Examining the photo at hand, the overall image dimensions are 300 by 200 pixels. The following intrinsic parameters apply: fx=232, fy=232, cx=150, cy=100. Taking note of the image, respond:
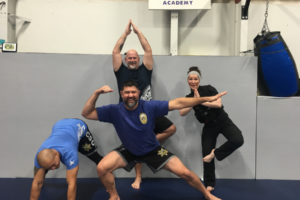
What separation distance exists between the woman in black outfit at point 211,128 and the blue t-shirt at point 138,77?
47cm

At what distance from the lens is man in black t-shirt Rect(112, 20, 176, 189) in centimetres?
254

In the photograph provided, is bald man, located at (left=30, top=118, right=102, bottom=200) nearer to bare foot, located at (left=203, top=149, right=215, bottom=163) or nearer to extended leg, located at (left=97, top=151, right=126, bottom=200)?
extended leg, located at (left=97, top=151, right=126, bottom=200)

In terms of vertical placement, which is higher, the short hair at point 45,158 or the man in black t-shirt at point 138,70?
→ the man in black t-shirt at point 138,70

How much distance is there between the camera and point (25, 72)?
9.21ft

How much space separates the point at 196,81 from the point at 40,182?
1.72 meters

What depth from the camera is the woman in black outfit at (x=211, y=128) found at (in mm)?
2354

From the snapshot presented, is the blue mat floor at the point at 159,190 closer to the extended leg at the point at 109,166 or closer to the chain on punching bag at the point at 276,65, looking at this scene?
the extended leg at the point at 109,166

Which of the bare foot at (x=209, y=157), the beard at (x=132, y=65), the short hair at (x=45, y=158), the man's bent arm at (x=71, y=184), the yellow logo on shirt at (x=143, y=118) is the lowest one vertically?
the man's bent arm at (x=71, y=184)

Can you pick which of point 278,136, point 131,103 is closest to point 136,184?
point 131,103

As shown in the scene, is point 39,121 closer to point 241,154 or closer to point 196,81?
point 196,81

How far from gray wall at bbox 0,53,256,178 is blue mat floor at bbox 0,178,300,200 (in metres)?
0.22

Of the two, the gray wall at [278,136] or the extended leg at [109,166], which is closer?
the extended leg at [109,166]

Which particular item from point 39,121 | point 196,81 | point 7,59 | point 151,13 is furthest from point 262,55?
point 7,59

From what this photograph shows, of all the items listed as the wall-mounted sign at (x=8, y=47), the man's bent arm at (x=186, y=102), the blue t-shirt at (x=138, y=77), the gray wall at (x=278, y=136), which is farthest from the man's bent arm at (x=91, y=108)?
the gray wall at (x=278, y=136)
